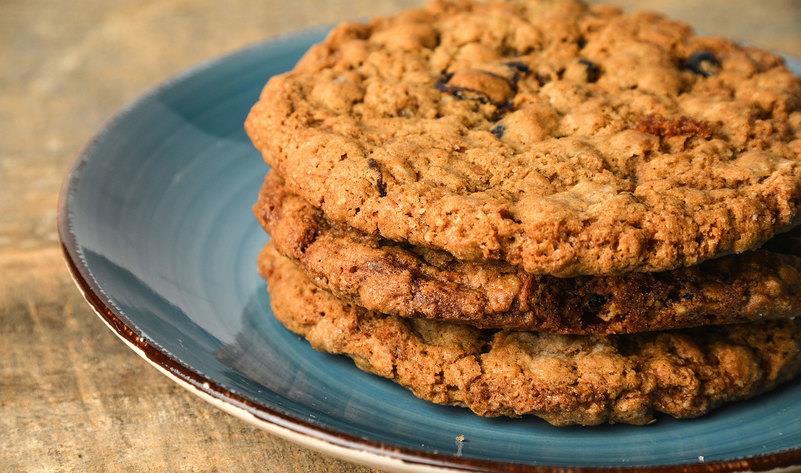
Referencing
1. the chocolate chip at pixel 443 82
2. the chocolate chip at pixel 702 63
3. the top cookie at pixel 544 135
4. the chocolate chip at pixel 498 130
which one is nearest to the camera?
the top cookie at pixel 544 135

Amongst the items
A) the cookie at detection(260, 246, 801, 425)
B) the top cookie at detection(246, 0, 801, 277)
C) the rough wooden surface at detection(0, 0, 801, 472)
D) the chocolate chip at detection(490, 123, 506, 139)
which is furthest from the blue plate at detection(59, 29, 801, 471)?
the chocolate chip at detection(490, 123, 506, 139)

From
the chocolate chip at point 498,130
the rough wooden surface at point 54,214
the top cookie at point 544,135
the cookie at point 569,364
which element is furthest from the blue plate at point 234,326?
the chocolate chip at point 498,130

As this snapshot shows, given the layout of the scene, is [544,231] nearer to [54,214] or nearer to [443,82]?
[443,82]

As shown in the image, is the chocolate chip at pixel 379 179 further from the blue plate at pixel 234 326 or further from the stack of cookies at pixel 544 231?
the blue plate at pixel 234 326

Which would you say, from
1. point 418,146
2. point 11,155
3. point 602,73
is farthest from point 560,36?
point 11,155

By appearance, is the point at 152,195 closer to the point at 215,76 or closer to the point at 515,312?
the point at 215,76

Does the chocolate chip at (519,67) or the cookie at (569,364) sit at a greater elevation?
the chocolate chip at (519,67)
